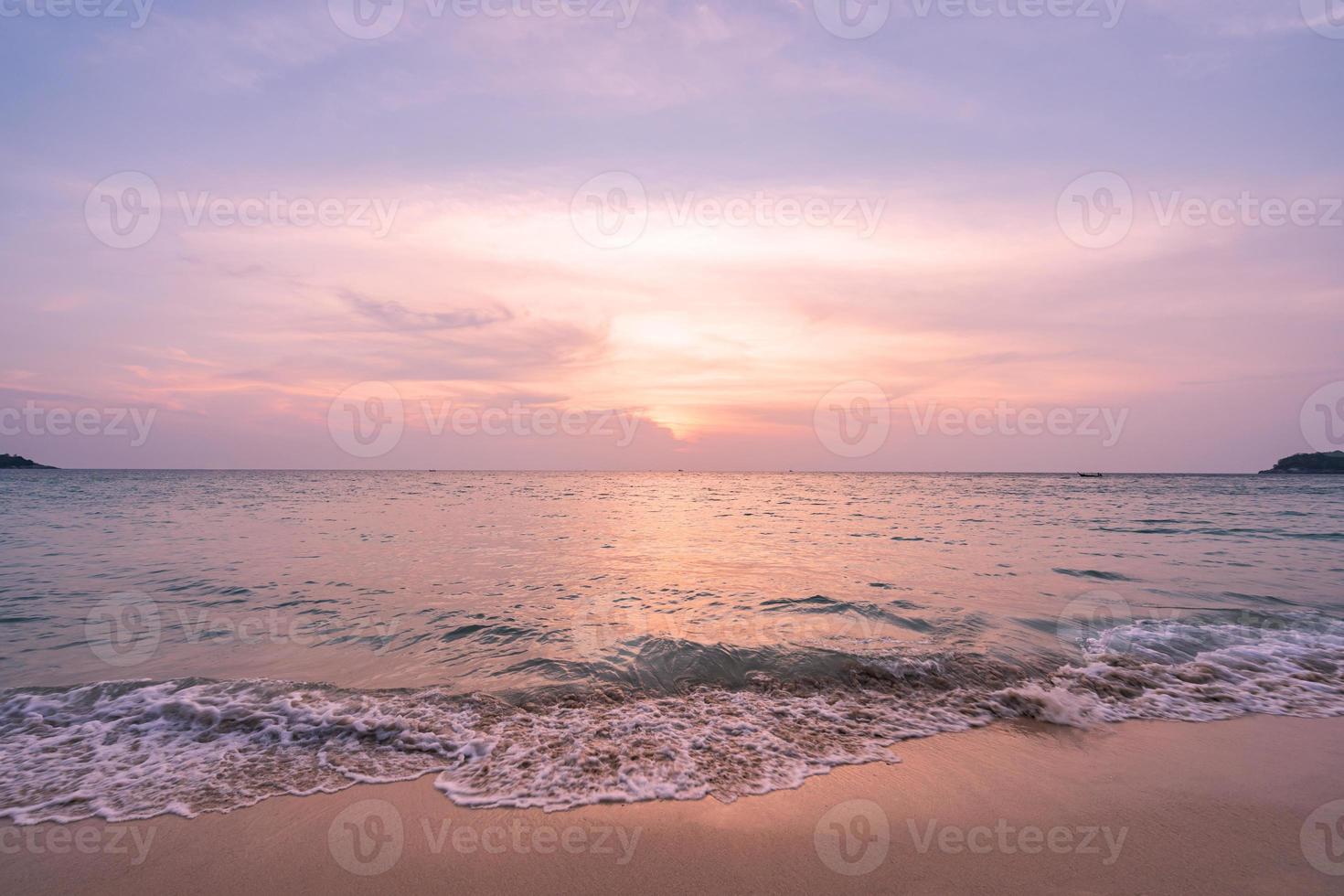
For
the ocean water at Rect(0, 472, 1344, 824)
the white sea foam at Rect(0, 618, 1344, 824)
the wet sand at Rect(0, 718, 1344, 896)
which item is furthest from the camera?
the ocean water at Rect(0, 472, 1344, 824)

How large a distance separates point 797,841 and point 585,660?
480cm

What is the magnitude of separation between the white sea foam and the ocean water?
4 cm

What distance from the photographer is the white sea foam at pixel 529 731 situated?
5523mm

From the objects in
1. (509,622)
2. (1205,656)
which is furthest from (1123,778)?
(509,622)

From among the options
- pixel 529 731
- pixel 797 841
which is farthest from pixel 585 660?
pixel 797 841

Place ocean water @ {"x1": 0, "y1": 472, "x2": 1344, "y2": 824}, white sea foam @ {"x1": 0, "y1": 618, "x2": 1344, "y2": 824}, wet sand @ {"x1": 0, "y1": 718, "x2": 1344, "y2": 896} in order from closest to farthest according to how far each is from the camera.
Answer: wet sand @ {"x1": 0, "y1": 718, "x2": 1344, "y2": 896}, white sea foam @ {"x1": 0, "y1": 618, "x2": 1344, "y2": 824}, ocean water @ {"x1": 0, "y1": 472, "x2": 1344, "y2": 824}

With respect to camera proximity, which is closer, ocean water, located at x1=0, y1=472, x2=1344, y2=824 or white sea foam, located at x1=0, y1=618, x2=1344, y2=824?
white sea foam, located at x1=0, y1=618, x2=1344, y2=824

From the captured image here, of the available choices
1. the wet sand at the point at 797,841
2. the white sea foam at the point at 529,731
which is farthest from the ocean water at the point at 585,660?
the wet sand at the point at 797,841

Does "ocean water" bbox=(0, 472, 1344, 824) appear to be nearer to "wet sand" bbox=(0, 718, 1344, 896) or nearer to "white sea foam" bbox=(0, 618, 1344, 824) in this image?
"white sea foam" bbox=(0, 618, 1344, 824)

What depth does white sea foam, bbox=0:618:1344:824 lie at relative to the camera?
5523 millimetres

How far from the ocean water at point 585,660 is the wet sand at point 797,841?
0.38 m

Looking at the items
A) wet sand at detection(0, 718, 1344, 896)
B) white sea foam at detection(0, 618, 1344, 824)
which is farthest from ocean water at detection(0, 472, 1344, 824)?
wet sand at detection(0, 718, 1344, 896)

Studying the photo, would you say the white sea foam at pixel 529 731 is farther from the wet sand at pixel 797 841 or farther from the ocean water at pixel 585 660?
the wet sand at pixel 797 841

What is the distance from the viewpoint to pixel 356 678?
8.18 meters
